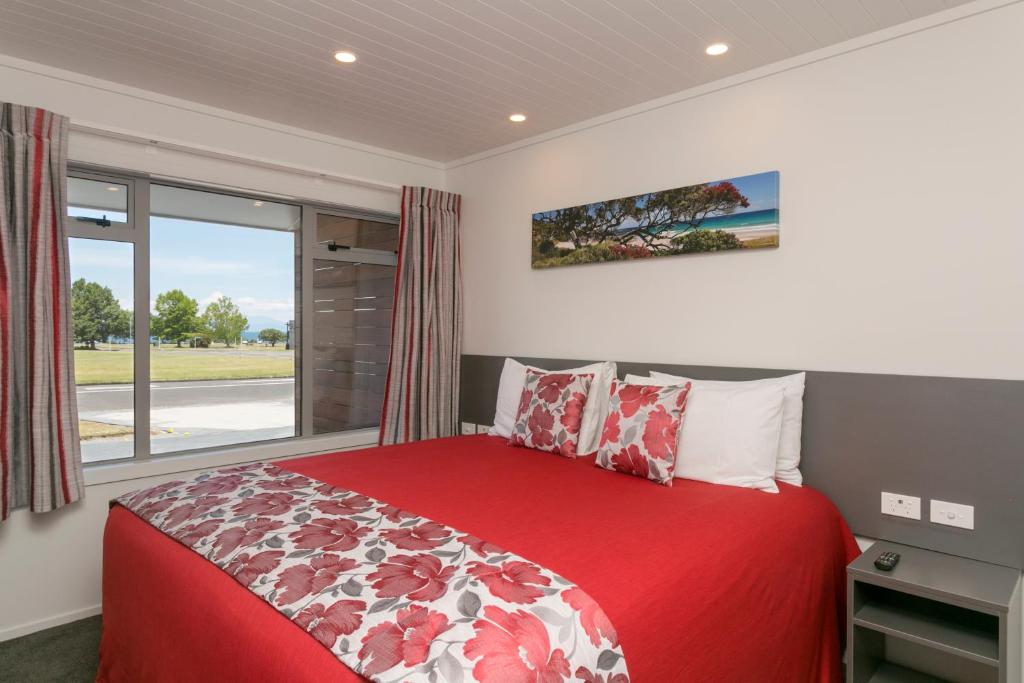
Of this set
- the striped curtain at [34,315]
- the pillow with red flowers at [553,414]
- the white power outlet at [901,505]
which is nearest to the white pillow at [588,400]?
the pillow with red flowers at [553,414]

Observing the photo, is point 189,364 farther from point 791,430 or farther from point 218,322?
point 791,430

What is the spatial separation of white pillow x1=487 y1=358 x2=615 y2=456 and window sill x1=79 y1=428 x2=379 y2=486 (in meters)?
1.01

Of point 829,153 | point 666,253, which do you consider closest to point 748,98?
point 829,153

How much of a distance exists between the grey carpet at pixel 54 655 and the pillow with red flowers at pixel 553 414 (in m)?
2.00

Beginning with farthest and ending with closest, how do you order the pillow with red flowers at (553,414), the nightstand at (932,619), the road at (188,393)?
the road at (188,393)
the pillow with red flowers at (553,414)
the nightstand at (932,619)

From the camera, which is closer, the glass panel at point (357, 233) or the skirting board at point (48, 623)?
the skirting board at point (48, 623)

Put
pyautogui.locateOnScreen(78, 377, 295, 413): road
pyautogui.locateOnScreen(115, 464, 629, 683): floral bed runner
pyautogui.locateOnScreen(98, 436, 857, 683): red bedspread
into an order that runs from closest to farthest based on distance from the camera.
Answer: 1. pyautogui.locateOnScreen(115, 464, 629, 683): floral bed runner
2. pyautogui.locateOnScreen(98, 436, 857, 683): red bedspread
3. pyautogui.locateOnScreen(78, 377, 295, 413): road

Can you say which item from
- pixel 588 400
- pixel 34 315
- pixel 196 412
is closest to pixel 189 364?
pixel 196 412

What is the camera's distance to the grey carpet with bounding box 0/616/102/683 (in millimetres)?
2279

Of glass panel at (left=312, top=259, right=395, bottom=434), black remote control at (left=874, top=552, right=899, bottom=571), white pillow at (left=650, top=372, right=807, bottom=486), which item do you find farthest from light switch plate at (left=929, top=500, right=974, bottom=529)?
glass panel at (left=312, top=259, right=395, bottom=434)

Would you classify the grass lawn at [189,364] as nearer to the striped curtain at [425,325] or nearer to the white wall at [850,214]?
the striped curtain at [425,325]

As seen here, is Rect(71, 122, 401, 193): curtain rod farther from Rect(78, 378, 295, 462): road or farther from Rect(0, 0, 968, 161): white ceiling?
Rect(78, 378, 295, 462): road

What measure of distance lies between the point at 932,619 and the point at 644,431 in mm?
1113

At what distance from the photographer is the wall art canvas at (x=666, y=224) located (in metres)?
2.62
